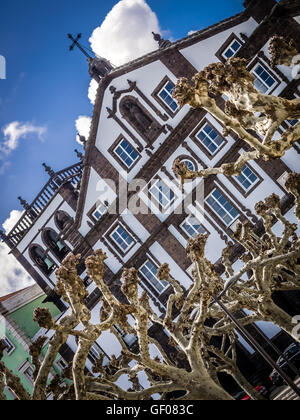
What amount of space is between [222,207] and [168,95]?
799 centimetres

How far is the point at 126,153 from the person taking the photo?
23.8m

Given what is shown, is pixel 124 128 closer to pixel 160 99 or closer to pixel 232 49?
pixel 160 99

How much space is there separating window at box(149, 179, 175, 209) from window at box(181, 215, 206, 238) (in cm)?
158

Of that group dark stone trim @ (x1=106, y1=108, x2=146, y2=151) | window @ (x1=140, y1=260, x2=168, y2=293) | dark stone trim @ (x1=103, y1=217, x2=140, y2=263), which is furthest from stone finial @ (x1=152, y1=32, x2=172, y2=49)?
window @ (x1=140, y1=260, x2=168, y2=293)

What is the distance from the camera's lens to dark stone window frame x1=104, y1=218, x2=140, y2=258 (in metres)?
23.2

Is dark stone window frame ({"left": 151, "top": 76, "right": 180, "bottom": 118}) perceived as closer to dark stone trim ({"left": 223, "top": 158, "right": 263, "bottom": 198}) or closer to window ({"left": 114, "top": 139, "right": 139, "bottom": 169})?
window ({"left": 114, "top": 139, "right": 139, "bottom": 169})

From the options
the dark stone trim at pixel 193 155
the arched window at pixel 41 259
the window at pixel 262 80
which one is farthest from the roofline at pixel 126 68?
the dark stone trim at pixel 193 155

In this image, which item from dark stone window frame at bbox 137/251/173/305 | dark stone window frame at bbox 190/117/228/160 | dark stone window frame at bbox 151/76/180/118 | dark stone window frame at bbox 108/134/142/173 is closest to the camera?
Result: dark stone window frame at bbox 190/117/228/160

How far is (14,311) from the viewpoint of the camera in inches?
1179

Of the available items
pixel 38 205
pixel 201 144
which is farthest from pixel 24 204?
pixel 201 144
